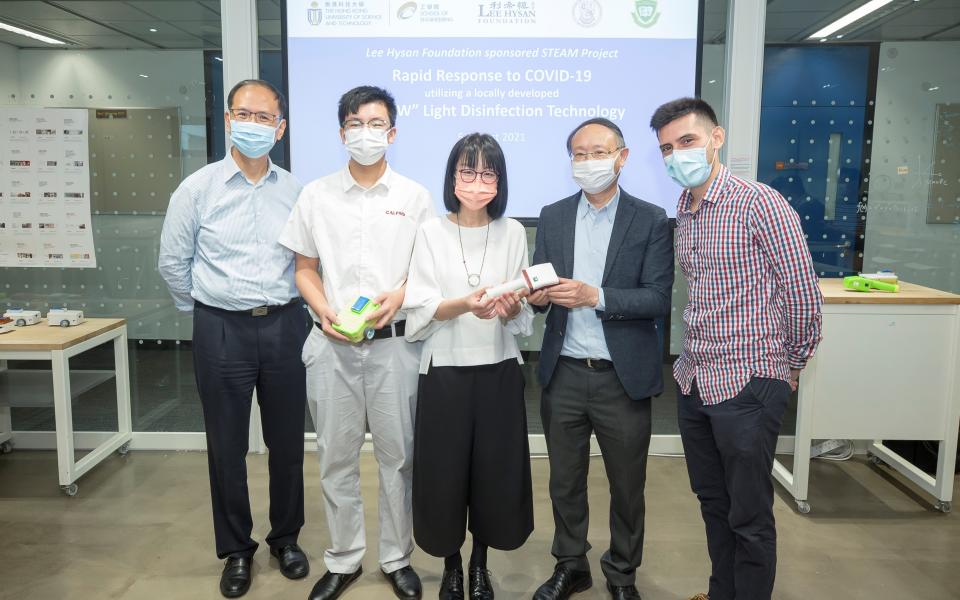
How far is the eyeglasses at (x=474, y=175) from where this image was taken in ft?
6.68

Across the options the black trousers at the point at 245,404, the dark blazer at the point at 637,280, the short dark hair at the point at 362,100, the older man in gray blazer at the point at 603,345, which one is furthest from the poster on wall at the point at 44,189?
the dark blazer at the point at 637,280

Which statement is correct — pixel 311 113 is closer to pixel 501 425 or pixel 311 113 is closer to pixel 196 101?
pixel 196 101

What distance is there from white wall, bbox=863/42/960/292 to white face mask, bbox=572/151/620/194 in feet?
7.62

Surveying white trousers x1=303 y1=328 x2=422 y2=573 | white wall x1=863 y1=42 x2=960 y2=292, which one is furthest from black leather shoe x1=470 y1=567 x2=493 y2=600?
white wall x1=863 y1=42 x2=960 y2=292

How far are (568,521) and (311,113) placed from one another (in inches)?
93.7

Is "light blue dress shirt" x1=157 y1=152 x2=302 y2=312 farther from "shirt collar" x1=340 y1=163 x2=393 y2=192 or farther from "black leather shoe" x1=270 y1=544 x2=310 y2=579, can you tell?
"black leather shoe" x1=270 y1=544 x2=310 y2=579

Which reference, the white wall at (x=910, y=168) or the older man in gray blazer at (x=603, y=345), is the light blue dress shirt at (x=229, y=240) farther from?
the white wall at (x=910, y=168)

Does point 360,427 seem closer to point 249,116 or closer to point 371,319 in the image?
point 371,319

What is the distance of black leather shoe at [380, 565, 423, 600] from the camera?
230cm

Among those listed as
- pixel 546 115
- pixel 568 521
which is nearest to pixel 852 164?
pixel 546 115

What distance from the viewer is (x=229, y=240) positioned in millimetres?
2328

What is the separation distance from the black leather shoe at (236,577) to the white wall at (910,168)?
3.56 meters

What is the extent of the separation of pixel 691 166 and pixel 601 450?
998mm

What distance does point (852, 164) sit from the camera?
3602 millimetres
